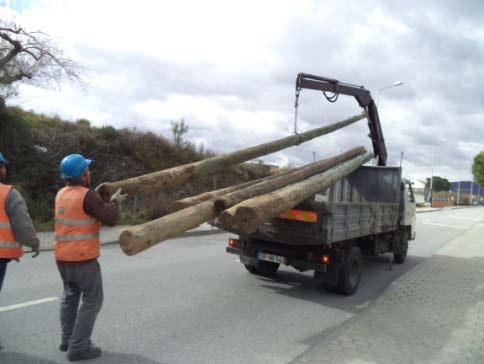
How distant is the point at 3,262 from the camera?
386 cm

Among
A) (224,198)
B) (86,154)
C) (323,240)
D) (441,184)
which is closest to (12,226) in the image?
(224,198)

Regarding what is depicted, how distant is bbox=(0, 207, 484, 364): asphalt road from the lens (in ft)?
13.4

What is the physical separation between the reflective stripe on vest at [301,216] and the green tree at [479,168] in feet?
216

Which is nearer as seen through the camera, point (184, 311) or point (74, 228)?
point (74, 228)

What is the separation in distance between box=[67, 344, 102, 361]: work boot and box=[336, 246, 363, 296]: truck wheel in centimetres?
404

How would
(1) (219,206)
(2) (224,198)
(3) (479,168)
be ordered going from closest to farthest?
(1) (219,206)
(2) (224,198)
(3) (479,168)

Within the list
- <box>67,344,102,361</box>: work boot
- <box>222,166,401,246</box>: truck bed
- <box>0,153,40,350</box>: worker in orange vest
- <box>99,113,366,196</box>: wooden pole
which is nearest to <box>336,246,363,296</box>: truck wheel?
<box>222,166,401,246</box>: truck bed

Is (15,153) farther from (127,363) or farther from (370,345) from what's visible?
(370,345)

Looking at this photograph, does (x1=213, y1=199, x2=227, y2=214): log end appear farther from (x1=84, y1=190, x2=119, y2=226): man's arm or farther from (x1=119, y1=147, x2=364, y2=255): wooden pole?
(x1=84, y1=190, x2=119, y2=226): man's arm

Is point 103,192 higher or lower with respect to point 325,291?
higher

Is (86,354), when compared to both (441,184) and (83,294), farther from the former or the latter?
(441,184)

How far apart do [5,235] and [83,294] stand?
0.91 meters

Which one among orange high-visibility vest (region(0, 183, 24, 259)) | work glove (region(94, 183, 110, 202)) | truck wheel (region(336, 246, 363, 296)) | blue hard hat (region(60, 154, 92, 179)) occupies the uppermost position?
blue hard hat (region(60, 154, 92, 179))

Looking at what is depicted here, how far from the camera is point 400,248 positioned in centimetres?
1002
